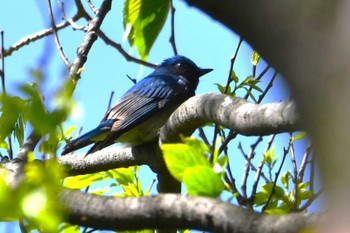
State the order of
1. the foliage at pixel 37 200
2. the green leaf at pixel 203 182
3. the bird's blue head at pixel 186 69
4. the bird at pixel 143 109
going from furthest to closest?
the bird's blue head at pixel 186 69 → the bird at pixel 143 109 → the green leaf at pixel 203 182 → the foliage at pixel 37 200

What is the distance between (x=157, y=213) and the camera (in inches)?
60.4

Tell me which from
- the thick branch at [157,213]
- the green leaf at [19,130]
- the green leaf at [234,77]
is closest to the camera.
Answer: the thick branch at [157,213]

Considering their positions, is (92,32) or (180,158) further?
(92,32)

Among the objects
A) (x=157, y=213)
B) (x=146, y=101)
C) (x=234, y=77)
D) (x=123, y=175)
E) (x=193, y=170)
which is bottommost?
(x=123, y=175)

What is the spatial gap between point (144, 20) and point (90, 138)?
11.1ft

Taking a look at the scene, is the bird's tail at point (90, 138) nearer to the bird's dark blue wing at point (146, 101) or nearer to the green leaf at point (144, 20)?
the bird's dark blue wing at point (146, 101)

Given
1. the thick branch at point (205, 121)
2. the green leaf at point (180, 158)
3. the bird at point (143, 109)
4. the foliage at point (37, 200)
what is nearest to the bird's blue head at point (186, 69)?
the bird at point (143, 109)

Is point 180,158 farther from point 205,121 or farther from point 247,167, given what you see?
point 247,167

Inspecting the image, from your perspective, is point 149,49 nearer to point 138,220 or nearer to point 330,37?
point 138,220

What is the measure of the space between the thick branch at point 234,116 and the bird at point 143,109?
165 cm

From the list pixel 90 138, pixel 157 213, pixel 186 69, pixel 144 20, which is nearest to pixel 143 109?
pixel 90 138

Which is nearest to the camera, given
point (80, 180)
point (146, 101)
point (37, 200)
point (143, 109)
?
point (37, 200)

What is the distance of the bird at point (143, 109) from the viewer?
5246mm

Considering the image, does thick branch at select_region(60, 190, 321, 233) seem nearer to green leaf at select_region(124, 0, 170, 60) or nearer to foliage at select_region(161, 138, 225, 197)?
foliage at select_region(161, 138, 225, 197)
